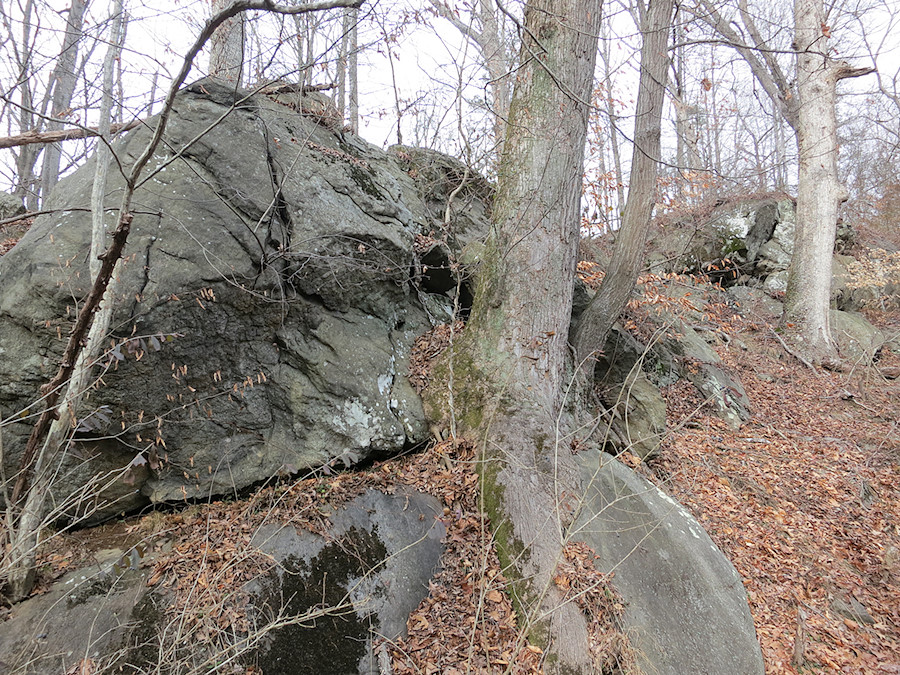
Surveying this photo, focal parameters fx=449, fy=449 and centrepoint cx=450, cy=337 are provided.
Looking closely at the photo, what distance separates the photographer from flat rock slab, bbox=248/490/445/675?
9.41 ft

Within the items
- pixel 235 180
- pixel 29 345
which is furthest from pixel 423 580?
pixel 235 180

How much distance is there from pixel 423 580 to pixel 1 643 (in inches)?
98.7

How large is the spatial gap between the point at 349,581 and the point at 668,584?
2.51 meters

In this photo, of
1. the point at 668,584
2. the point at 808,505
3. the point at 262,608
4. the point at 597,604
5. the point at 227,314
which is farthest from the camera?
the point at 808,505

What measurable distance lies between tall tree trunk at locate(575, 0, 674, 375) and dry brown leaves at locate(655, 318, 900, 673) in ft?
5.94

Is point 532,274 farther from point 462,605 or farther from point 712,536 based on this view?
point 712,536

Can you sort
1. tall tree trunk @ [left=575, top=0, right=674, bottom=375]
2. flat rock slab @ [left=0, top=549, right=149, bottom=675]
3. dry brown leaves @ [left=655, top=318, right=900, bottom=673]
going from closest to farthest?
flat rock slab @ [left=0, top=549, right=149, bottom=675]
dry brown leaves @ [left=655, top=318, right=900, bottom=673]
tall tree trunk @ [left=575, top=0, right=674, bottom=375]

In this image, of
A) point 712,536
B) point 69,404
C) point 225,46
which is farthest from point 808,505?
point 225,46

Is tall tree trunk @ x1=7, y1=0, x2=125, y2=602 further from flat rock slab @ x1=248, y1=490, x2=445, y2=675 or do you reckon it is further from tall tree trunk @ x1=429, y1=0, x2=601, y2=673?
tall tree trunk @ x1=429, y1=0, x2=601, y2=673

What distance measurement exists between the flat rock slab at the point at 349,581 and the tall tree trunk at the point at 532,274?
2.44ft

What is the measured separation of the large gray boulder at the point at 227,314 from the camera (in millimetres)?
3371

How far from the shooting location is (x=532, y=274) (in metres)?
4.59

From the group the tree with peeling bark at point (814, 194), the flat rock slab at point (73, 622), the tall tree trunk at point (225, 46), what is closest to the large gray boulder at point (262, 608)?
the flat rock slab at point (73, 622)

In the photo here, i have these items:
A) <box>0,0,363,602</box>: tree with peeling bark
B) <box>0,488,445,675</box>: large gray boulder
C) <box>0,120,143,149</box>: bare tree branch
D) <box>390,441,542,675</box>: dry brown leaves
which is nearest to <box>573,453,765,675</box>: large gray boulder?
<box>390,441,542,675</box>: dry brown leaves
